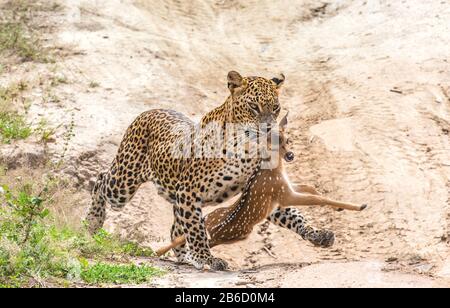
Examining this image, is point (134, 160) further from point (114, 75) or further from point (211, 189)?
point (114, 75)

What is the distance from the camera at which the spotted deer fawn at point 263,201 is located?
12.3 meters

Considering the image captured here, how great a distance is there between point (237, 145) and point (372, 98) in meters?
5.47

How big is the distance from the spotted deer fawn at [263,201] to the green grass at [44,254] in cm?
133

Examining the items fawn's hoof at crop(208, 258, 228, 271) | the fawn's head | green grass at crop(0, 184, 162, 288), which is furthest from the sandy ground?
the fawn's head

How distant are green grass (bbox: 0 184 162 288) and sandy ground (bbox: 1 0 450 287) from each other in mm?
587

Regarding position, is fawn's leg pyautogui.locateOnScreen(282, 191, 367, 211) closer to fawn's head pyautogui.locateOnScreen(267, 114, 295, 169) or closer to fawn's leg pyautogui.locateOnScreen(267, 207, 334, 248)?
fawn's leg pyautogui.locateOnScreen(267, 207, 334, 248)

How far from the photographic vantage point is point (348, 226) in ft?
46.5

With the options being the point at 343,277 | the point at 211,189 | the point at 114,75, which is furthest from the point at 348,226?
the point at 114,75

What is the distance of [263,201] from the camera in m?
12.3

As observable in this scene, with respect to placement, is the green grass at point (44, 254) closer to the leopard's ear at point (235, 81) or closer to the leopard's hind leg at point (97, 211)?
the leopard's hind leg at point (97, 211)

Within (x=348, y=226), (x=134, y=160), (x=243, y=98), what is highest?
(x=243, y=98)

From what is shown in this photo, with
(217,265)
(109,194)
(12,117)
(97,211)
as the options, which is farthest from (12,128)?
(217,265)

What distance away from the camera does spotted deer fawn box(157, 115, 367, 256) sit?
483 inches

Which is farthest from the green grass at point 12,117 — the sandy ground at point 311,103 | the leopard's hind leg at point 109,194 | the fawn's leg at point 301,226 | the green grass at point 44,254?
the fawn's leg at point 301,226
